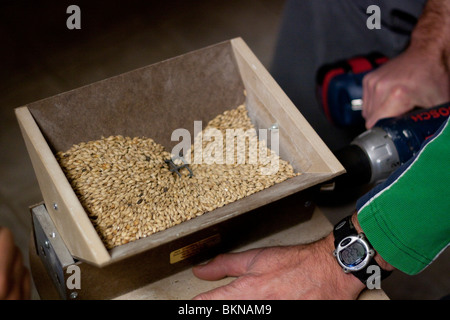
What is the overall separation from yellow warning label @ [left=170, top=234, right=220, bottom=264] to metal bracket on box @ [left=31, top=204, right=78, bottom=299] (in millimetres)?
194

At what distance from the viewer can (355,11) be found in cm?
164

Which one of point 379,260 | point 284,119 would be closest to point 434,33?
point 284,119

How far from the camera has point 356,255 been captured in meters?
0.98

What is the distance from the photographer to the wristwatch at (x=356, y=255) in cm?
97

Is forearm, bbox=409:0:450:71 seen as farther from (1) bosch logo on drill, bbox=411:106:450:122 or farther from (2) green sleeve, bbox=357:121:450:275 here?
(2) green sleeve, bbox=357:121:450:275

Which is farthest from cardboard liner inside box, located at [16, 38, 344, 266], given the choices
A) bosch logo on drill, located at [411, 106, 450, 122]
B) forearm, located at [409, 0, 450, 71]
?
forearm, located at [409, 0, 450, 71]

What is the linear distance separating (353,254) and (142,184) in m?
0.46

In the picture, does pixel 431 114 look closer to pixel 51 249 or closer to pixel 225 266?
pixel 225 266

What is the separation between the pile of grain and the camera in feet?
3.23

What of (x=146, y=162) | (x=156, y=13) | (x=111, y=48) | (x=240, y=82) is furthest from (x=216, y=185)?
(x=156, y=13)

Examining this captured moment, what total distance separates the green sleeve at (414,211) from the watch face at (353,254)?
0.02 meters

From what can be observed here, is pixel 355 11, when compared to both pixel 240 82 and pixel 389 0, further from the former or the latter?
pixel 240 82
